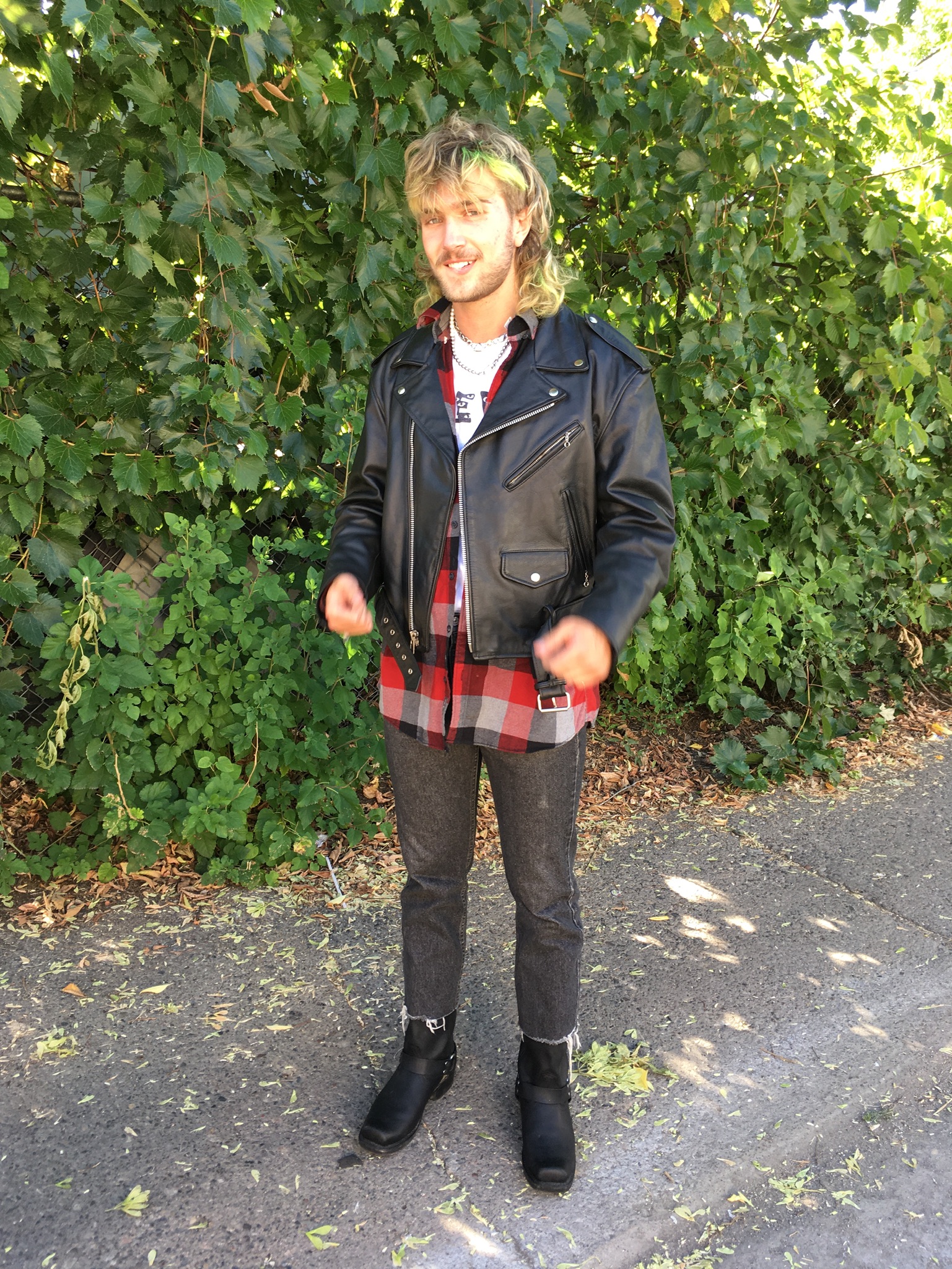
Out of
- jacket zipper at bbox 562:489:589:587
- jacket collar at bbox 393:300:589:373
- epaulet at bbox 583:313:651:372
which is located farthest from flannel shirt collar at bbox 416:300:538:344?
jacket zipper at bbox 562:489:589:587

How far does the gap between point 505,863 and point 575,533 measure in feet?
2.30

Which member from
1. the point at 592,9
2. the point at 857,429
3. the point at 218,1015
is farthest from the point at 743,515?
the point at 218,1015

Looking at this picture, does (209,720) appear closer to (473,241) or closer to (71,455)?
(71,455)

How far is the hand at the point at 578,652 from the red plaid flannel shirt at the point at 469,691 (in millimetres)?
230

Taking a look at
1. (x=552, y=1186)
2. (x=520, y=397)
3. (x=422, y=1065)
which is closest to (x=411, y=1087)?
(x=422, y=1065)

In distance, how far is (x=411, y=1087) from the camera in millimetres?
2234

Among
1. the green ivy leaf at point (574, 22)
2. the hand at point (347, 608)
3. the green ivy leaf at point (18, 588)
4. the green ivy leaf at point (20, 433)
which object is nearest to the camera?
the hand at point (347, 608)

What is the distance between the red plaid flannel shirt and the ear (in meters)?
0.15

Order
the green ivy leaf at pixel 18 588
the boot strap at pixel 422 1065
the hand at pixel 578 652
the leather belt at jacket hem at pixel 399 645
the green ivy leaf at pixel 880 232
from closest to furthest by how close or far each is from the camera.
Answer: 1. the hand at pixel 578 652
2. the leather belt at jacket hem at pixel 399 645
3. the boot strap at pixel 422 1065
4. the green ivy leaf at pixel 18 588
5. the green ivy leaf at pixel 880 232

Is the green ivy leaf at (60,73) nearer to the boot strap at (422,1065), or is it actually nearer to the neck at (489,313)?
the neck at (489,313)

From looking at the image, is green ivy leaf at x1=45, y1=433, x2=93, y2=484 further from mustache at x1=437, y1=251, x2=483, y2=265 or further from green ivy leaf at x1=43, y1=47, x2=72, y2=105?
mustache at x1=437, y1=251, x2=483, y2=265

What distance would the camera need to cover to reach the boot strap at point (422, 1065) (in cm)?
226

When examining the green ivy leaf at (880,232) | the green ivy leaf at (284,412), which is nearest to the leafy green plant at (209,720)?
the green ivy leaf at (284,412)

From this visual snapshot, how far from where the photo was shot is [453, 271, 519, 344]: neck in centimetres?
196
